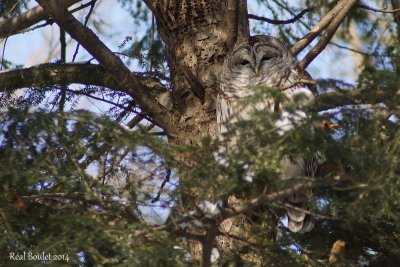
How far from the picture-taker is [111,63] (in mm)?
4516

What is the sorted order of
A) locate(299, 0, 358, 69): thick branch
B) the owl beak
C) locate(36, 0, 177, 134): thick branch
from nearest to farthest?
locate(36, 0, 177, 134): thick branch < locate(299, 0, 358, 69): thick branch < the owl beak

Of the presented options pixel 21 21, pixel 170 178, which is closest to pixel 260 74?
pixel 21 21

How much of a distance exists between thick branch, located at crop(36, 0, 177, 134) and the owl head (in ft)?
1.76

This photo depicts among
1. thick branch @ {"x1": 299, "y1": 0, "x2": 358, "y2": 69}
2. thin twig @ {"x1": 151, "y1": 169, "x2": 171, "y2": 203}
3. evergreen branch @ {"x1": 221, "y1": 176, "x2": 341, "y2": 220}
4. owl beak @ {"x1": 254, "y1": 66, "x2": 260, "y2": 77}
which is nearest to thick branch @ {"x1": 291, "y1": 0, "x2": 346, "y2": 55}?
thick branch @ {"x1": 299, "y1": 0, "x2": 358, "y2": 69}

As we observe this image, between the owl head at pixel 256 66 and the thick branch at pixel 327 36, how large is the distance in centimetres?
14

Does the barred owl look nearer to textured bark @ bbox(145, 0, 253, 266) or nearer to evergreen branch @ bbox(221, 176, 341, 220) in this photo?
textured bark @ bbox(145, 0, 253, 266)

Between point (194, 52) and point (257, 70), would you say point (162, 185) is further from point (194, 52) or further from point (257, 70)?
A: point (257, 70)

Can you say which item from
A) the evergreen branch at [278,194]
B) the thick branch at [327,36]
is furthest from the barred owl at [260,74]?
the evergreen branch at [278,194]

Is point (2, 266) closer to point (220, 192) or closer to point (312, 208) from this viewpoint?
point (220, 192)

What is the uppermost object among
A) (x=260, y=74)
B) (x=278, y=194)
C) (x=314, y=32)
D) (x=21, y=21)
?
(x=21, y=21)

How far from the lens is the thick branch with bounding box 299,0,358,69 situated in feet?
16.6

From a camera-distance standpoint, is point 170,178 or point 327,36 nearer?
point 170,178

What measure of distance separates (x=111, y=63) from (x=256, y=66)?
4.07 ft

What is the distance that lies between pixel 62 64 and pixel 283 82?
4.64 feet
